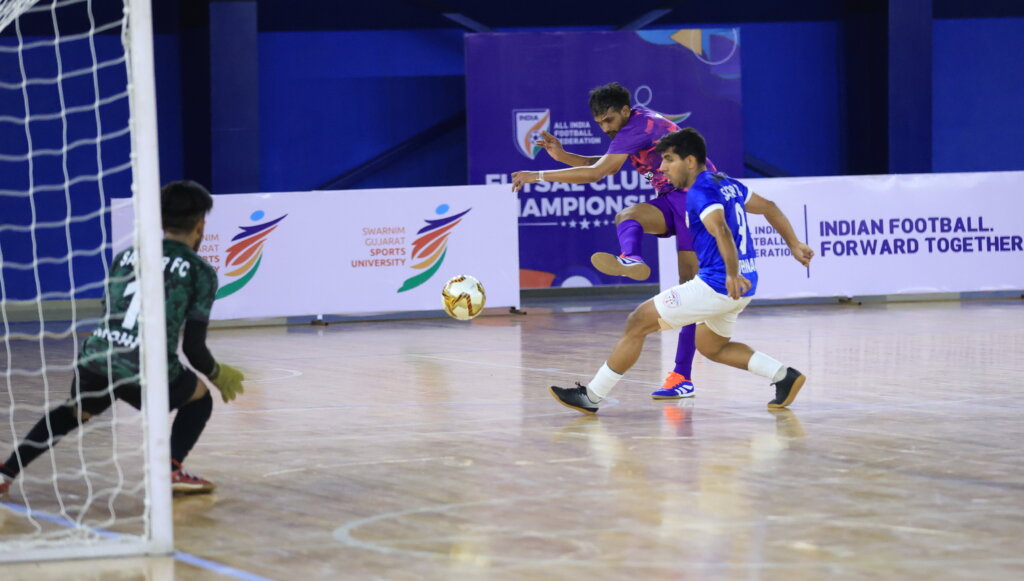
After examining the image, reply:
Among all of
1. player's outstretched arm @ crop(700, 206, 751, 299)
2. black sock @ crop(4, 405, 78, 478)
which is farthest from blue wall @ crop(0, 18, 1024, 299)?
black sock @ crop(4, 405, 78, 478)

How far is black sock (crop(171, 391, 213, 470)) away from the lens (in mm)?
5742

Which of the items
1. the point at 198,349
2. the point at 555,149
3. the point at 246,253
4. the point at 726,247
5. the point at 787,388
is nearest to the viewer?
the point at 198,349

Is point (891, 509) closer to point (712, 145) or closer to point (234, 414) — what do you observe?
point (234, 414)

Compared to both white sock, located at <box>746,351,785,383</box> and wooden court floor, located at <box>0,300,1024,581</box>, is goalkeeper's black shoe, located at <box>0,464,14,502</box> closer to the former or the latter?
wooden court floor, located at <box>0,300,1024,581</box>

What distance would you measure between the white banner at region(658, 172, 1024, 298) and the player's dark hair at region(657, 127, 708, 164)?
8669mm

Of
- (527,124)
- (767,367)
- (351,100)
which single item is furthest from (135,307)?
(351,100)

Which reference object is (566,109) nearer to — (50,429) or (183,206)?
(183,206)

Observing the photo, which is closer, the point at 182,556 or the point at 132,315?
the point at 182,556

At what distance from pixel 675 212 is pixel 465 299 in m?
2.50

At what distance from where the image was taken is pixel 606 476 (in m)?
5.93

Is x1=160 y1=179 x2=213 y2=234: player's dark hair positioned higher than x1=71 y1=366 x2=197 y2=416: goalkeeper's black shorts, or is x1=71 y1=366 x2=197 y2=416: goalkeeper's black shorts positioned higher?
x1=160 y1=179 x2=213 y2=234: player's dark hair

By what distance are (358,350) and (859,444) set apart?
21.9ft

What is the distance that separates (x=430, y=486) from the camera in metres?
5.75

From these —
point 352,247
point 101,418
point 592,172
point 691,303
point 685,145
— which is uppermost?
point 685,145
